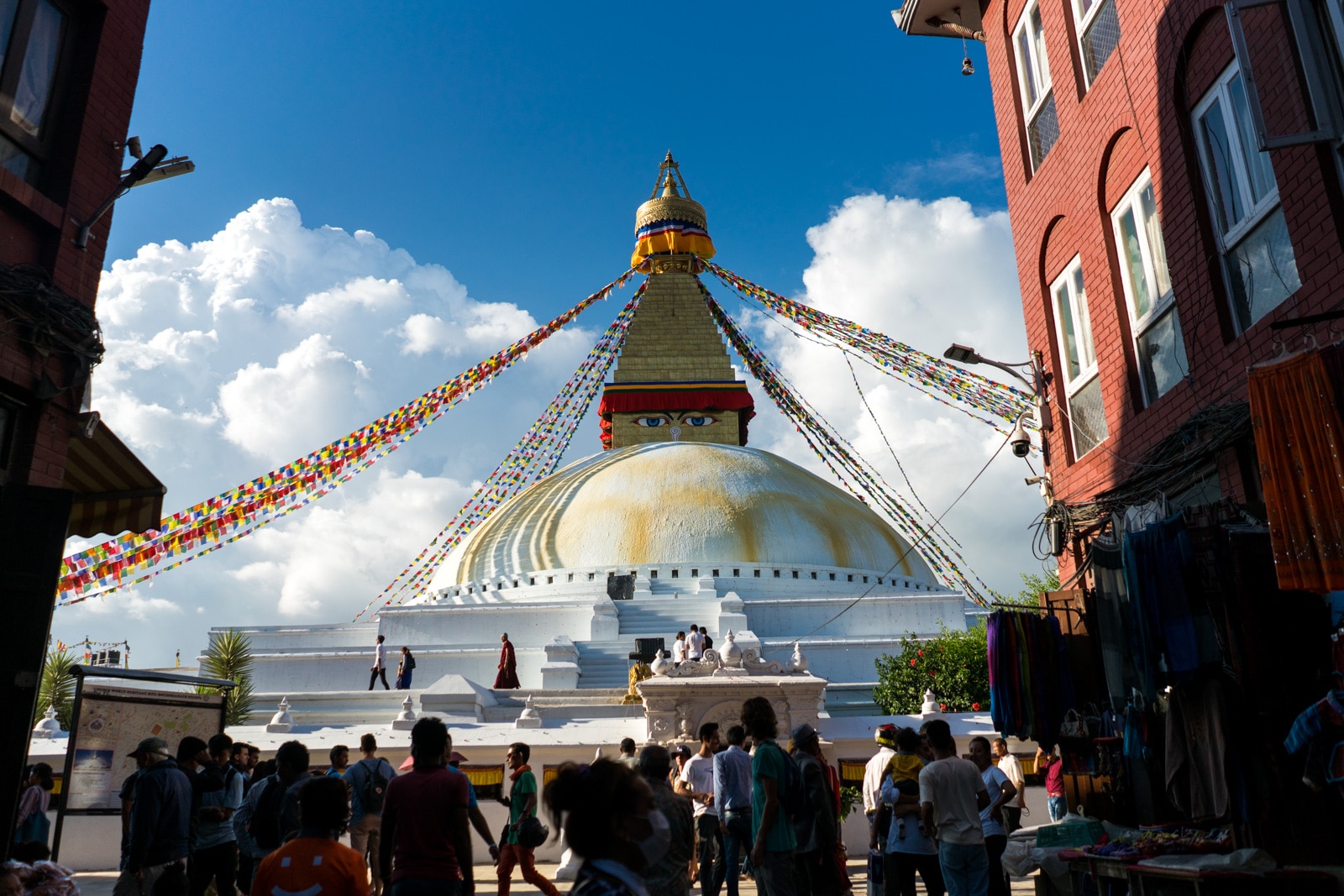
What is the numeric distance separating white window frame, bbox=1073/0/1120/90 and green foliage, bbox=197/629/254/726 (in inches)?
715

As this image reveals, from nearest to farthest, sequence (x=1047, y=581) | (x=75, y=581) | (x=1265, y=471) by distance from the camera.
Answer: (x=1265, y=471) → (x=75, y=581) → (x=1047, y=581)

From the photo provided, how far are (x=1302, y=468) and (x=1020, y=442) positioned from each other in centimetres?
495

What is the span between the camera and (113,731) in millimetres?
9766

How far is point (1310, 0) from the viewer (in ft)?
20.6

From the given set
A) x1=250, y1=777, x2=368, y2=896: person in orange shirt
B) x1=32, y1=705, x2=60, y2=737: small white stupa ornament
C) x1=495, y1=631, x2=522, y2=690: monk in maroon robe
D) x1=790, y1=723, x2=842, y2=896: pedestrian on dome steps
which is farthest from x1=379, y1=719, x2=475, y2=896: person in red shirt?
x1=495, y1=631, x2=522, y2=690: monk in maroon robe

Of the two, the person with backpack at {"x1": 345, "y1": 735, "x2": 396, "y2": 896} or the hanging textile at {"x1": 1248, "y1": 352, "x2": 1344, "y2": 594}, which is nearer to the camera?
the hanging textile at {"x1": 1248, "y1": 352, "x2": 1344, "y2": 594}

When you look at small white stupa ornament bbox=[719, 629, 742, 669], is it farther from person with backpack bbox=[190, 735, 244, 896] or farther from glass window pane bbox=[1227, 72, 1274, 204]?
glass window pane bbox=[1227, 72, 1274, 204]

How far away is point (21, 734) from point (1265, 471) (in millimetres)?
7537

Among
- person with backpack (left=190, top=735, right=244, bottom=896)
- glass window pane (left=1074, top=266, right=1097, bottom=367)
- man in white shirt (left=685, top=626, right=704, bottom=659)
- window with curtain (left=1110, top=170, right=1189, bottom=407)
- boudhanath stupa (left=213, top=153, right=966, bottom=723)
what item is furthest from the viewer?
boudhanath stupa (left=213, top=153, right=966, bottom=723)

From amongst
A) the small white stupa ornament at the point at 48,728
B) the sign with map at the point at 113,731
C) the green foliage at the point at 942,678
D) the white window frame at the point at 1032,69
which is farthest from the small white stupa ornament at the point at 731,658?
the small white stupa ornament at the point at 48,728

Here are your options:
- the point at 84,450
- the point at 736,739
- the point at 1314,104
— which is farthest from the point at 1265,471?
the point at 84,450

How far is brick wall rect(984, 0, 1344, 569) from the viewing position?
6.50 meters

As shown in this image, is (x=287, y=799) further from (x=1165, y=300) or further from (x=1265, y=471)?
(x=1165, y=300)

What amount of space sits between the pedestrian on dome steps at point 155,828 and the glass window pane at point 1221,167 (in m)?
7.97
